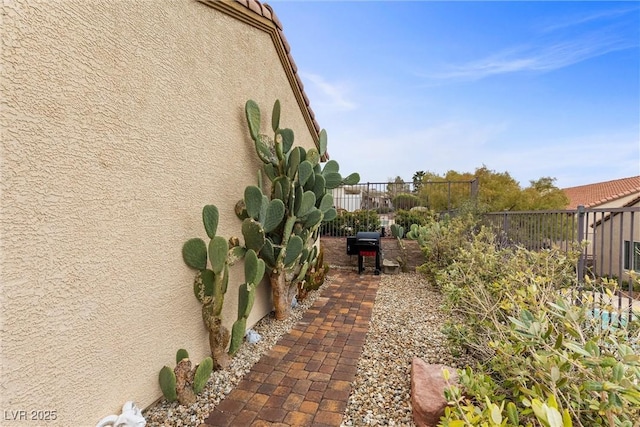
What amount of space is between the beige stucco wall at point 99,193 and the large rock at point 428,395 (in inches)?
95.3

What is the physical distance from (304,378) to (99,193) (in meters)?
2.81

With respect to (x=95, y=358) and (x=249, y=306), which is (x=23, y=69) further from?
(x=249, y=306)

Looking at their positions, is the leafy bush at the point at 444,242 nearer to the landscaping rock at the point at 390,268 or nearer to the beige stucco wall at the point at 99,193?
the landscaping rock at the point at 390,268

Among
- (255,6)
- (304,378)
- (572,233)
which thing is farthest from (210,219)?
(572,233)

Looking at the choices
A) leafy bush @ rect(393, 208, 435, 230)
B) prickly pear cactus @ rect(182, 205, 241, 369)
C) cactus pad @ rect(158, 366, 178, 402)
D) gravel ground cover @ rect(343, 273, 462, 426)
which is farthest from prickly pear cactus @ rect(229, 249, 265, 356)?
leafy bush @ rect(393, 208, 435, 230)

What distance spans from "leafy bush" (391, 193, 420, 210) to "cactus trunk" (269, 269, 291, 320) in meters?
8.59

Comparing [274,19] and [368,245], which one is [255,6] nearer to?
[274,19]

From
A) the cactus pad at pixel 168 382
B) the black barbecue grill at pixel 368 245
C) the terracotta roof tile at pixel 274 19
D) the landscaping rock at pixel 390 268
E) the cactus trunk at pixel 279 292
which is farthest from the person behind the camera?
the landscaping rock at pixel 390 268

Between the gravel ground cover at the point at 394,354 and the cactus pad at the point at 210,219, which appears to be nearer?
the gravel ground cover at the point at 394,354

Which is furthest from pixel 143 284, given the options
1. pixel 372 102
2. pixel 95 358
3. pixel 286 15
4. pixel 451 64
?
pixel 372 102

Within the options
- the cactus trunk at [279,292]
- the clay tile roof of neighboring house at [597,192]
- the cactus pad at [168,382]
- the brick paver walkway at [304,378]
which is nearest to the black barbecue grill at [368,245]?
the brick paver walkway at [304,378]

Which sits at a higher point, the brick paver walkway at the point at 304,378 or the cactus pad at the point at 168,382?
the cactus pad at the point at 168,382

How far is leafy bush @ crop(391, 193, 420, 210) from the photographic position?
12.5 m

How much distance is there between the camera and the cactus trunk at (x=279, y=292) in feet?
15.8
